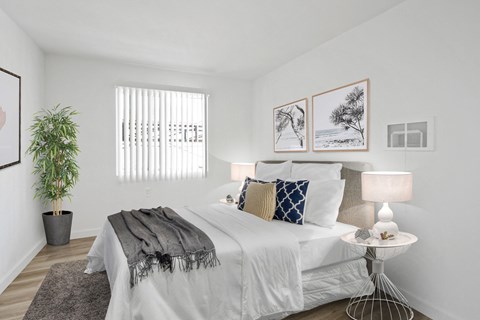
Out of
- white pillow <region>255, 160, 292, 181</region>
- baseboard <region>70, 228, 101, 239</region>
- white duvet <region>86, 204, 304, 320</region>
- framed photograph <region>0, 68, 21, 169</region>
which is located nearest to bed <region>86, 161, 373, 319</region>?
white duvet <region>86, 204, 304, 320</region>

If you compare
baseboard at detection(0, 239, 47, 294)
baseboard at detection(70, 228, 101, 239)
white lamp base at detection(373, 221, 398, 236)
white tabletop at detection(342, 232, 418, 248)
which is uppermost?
white lamp base at detection(373, 221, 398, 236)

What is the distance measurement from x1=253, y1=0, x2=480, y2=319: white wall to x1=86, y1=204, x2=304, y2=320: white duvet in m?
A: 1.10

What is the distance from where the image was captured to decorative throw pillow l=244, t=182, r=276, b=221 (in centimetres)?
300

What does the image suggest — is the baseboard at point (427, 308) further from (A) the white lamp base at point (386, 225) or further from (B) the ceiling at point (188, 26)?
(B) the ceiling at point (188, 26)

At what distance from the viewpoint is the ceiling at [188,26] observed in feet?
8.90

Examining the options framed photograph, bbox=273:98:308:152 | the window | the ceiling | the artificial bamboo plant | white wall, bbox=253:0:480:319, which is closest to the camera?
white wall, bbox=253:0:480:319

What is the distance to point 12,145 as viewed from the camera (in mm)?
3000

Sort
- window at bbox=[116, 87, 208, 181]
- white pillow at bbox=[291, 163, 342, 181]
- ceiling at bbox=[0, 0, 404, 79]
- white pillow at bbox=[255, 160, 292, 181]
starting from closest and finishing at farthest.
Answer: ceiling at bbox=[0, 0, 404, 79], white pillow at bbox=[291, 163, 342, 181], white pillow at bbox=[255, 160, 292, 181], window at bbox=[116, 87, 208, 181]

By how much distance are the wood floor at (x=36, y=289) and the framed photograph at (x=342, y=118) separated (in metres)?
1.58

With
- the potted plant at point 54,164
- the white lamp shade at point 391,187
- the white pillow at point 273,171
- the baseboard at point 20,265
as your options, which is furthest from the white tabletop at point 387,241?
the potted plant at point 54,164

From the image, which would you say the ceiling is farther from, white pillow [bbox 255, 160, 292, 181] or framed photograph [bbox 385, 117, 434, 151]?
white pillow [bbox 255, 160, 292, 181]

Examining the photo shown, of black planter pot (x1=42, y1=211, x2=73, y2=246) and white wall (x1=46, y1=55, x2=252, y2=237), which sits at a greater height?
white wall (x1=46, y1=55, x2=252, y2=237)

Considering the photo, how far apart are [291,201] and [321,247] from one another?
603mm

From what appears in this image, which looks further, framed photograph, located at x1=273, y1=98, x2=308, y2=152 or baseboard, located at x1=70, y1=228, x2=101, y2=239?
baseboard, located at x1=70, y1=228, x2=101, y2=239
